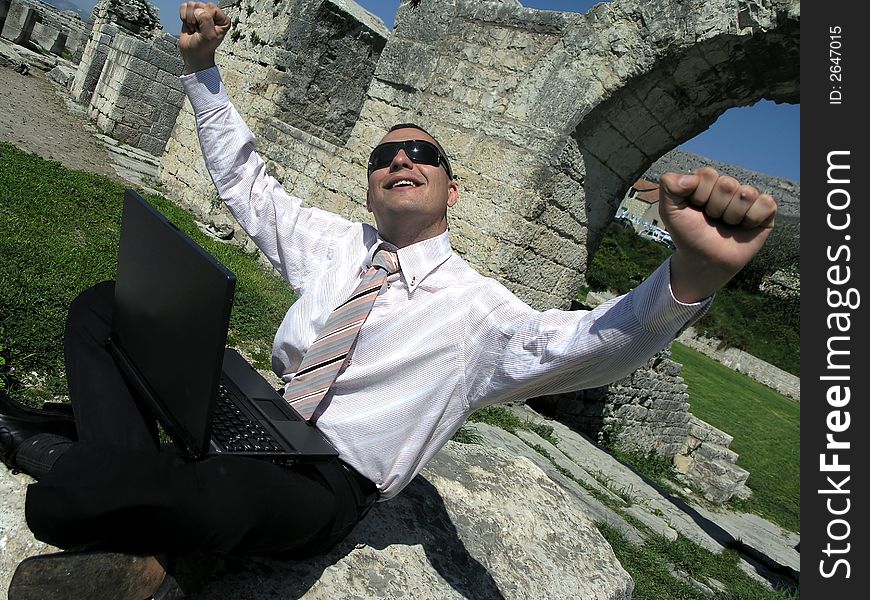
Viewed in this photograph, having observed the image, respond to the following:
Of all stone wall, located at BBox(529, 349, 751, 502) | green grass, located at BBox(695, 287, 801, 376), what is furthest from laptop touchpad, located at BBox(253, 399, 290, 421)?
green grass, located at BBox(695, 287, 801, 376)

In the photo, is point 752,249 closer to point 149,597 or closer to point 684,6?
point 149,597

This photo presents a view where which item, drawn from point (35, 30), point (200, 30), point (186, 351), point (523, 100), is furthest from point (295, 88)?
point (35, 30)

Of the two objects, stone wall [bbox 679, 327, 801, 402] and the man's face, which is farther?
stone wall [bbox 679, 327, 801, 402]

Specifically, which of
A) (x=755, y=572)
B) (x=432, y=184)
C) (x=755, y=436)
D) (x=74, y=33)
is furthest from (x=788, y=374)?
(x=74, y=33)

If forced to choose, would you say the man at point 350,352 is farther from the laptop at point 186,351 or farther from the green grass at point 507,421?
the green grass at point 507,421

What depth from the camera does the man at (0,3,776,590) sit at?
1320mm

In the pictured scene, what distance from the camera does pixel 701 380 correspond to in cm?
1605

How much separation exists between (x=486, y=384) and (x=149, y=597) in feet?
3.24

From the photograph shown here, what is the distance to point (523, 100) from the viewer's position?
5785 mm

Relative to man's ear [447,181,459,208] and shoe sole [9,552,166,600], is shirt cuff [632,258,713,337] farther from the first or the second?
shoe sole [9,552,166,600]

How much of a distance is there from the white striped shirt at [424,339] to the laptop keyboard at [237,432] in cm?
24

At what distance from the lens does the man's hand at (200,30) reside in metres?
2.26

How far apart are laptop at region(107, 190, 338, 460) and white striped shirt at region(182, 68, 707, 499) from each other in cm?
18

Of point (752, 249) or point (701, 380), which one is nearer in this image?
point (752, 249)
